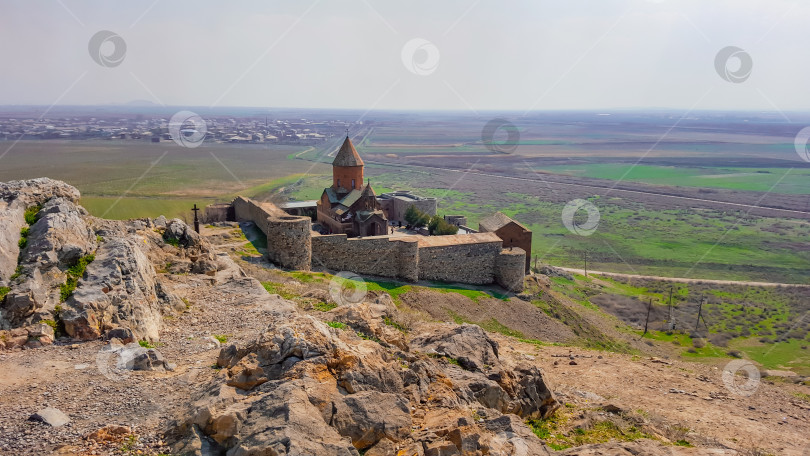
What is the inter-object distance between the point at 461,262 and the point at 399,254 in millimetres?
3158

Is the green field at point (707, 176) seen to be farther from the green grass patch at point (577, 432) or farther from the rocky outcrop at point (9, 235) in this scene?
the rocky outcrop at point (9, 235)

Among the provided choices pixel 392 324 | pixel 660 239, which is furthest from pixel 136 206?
pixel 660 239

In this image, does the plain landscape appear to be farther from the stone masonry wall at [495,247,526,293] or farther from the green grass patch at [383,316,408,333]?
the stone masonry wall at [495,247,526,293]

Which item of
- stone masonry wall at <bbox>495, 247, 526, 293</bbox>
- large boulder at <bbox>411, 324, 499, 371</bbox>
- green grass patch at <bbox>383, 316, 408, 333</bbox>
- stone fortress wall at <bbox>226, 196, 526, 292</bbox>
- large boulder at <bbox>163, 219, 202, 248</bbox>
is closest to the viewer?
large boulder at <bbox>411, 324, 499, 371</bbox>

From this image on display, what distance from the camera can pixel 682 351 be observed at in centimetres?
2423

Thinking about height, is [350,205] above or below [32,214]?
below

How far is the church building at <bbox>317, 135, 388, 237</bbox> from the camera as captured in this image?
27719mm

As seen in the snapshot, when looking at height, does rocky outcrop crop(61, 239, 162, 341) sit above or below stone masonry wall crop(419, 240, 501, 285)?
above

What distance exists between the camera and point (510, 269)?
25609mm

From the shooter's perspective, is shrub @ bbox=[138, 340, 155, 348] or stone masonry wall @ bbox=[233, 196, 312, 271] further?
stone masonry wall @ bbox=[233, 196, 312, 271]

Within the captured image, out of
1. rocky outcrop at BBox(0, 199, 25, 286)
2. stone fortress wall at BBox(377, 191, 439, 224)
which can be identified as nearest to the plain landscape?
rocky outcrop at BBox(0, 199, 25, 286)

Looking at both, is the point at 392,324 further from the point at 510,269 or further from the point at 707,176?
the point at 707,176

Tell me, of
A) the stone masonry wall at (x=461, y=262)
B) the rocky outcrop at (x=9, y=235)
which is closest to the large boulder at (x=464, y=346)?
the rocky outcrop at (x=9, y=235)

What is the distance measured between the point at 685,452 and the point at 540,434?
7.11 feet
